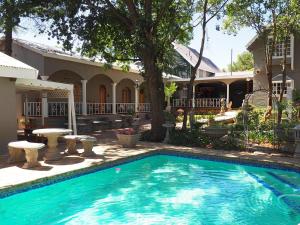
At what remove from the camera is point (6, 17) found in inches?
581

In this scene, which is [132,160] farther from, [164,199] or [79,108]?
[79,108]

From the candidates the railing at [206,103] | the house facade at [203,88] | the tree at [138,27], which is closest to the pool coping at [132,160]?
the tree at [138,27]

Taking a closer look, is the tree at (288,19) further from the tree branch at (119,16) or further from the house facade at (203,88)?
the house facade at (203,88)

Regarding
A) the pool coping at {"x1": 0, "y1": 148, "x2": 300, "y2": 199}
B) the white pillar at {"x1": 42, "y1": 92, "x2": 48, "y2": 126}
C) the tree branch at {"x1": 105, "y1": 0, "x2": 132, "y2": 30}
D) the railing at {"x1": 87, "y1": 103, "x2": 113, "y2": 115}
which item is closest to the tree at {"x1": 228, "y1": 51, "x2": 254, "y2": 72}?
the railing at {"x1": 87, "y1": 103, "x2": 113, "y2": 115}

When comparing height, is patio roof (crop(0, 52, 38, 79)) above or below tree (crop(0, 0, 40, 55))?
below

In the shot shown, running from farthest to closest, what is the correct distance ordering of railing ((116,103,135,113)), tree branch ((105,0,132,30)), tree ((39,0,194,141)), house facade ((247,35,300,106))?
railing ((116,103,135,113))
house facade ((247,35,300,106))
tree branch ((105,0,132,30))
tree ((39,0,194,141))

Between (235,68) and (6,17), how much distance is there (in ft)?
211

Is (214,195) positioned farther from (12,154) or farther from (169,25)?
(169,25)

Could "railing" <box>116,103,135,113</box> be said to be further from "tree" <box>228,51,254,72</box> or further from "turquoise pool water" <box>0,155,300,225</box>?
"tree" <box>228,51,254,72</box>

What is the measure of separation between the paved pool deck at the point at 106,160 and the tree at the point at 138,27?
2.80 metres

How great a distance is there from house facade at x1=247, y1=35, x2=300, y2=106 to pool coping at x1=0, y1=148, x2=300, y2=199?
1277 cm

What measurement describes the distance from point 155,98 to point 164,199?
8.19 metres

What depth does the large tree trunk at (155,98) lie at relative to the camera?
15241mm

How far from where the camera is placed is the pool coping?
7.62m
